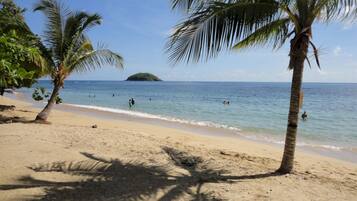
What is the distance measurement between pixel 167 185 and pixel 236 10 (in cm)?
295

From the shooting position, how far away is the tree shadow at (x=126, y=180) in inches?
198

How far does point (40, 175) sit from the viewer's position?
18.6 ft

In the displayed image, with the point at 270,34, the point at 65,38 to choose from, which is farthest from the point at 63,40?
the point at 270,34

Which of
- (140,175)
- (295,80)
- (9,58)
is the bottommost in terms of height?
(140,175)

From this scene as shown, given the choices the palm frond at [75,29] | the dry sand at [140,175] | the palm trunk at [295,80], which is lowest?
the dry sand at [140,175]

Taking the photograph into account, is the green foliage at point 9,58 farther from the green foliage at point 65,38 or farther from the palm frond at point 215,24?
the green foliage at point 65,38

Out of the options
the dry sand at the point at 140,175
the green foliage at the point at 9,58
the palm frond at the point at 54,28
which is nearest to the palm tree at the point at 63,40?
the palm frond at the point at 54,28

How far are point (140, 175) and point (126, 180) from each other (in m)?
0.36

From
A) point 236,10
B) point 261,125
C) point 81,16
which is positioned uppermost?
point 81,16

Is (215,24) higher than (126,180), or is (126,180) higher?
(215,24)

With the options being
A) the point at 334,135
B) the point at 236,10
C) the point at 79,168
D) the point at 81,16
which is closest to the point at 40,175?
the point at 79,168

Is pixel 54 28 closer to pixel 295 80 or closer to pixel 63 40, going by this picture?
pixel 63 40

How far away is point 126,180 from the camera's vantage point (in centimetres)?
571

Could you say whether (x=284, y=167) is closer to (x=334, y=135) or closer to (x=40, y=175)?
(x=40, y=175)
